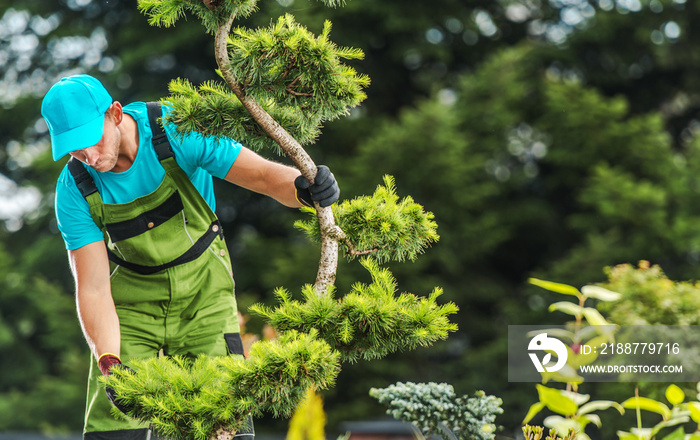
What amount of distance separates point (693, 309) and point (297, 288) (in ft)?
Result: 14.5

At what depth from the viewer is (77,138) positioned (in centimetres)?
195

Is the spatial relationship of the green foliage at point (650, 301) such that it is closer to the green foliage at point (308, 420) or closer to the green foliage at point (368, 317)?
the green foliage at point (368, 317)

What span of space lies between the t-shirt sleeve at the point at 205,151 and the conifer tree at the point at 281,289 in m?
0.16

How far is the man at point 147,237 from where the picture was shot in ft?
7.13

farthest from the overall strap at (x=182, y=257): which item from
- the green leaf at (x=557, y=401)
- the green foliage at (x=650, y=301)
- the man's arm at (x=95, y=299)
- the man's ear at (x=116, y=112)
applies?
the green foliage at (x=650, y=301)

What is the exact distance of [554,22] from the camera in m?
10.0

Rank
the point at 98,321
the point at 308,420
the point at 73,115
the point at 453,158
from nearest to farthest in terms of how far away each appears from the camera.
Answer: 1. the point at 308,420
2. the point at 73,115
3. the point at 98,321
4. the point at 453,158

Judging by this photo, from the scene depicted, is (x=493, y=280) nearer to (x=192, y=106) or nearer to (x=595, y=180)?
(x=595, y=180)

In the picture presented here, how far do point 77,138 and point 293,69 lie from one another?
0.62 m

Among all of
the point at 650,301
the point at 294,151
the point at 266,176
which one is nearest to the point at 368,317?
the point at 294,151

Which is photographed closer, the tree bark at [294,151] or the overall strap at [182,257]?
the tree bark at [294,151]

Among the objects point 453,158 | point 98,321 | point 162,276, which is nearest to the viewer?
point 98,321

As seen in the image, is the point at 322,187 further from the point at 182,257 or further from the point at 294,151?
the point at 182,257

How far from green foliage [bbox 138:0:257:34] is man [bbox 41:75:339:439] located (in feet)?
1.17
